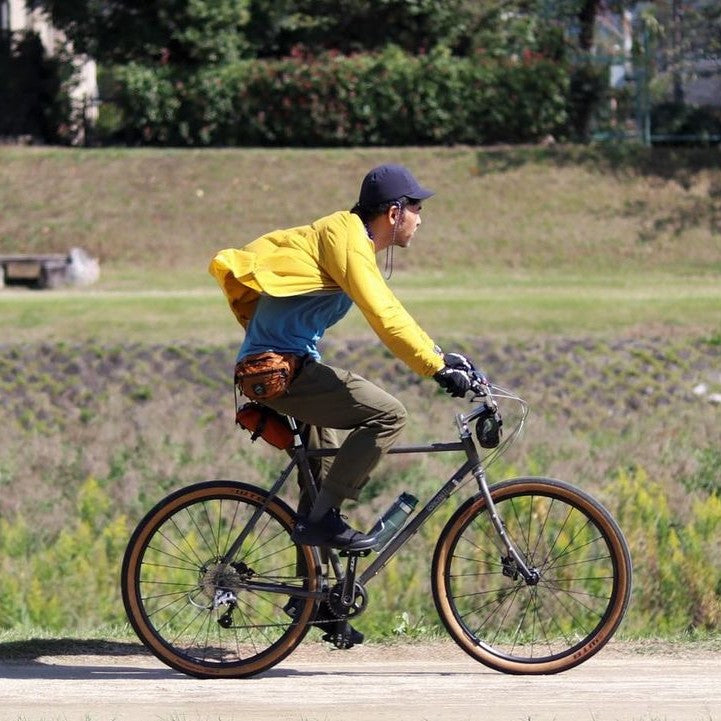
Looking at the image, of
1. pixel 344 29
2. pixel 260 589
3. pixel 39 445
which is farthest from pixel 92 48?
pixel 260 589

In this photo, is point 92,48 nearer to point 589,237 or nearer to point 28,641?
point 589,237

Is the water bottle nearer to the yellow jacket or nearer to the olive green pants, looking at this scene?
the olive green pants

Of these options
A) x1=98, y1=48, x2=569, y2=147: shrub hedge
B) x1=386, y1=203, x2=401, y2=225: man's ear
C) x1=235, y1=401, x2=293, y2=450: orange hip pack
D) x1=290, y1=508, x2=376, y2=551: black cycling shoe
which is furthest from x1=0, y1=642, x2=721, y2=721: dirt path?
x1=98, y1=48, x2=569, y2=147: shrub hedge

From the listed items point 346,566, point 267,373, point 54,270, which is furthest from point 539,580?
point 54,270

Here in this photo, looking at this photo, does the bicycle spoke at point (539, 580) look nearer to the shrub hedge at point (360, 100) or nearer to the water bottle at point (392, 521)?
the water bottle at point (392, 521)

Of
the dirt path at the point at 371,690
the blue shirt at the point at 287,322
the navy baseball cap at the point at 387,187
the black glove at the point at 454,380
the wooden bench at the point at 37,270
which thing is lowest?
the wooden bench at the point at 37,270

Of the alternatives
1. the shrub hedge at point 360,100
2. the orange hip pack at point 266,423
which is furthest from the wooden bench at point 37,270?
the orange hip pack at point 266,423

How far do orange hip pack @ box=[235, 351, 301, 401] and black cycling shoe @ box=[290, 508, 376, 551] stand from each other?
1.60 ft

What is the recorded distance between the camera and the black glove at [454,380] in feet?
17.7

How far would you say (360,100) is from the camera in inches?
1097

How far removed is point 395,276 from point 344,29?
10.7 metres

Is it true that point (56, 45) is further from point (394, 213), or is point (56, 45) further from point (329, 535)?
point (329, 535)

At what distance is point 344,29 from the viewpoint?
A: 30797 mm

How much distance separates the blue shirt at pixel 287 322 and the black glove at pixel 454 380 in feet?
1.56
